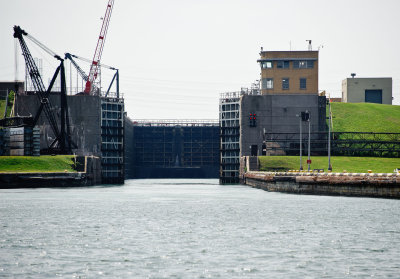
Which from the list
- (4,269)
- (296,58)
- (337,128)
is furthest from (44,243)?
(337,128)

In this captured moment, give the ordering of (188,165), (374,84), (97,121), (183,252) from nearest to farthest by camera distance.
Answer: (183,252), (97,121), (188,165), (374,84)

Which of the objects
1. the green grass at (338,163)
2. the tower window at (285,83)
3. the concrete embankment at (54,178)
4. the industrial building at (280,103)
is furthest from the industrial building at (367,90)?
the concrete embankment at (54,178)

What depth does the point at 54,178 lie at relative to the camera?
101 metres

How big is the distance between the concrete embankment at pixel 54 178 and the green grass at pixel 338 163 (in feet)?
93.6

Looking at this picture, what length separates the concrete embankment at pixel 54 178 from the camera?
97.9m

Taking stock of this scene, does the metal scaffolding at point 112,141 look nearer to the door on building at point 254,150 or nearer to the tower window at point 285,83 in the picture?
the door on building at point 254,150

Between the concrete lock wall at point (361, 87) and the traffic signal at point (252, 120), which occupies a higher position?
the concrete lock wall at point (361, 87)

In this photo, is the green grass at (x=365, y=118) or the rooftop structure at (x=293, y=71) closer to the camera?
the rooftop structure at (x=293, y=71)

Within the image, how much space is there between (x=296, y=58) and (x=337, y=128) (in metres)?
18.7

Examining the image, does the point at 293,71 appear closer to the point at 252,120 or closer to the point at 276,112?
the point at 276,112

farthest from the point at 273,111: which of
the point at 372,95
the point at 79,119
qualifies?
the point at 372,95

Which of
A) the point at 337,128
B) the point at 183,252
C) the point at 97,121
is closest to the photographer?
the point at 183,252

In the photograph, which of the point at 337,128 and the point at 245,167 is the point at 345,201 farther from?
the point at 337,128

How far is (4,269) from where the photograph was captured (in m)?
28.8
